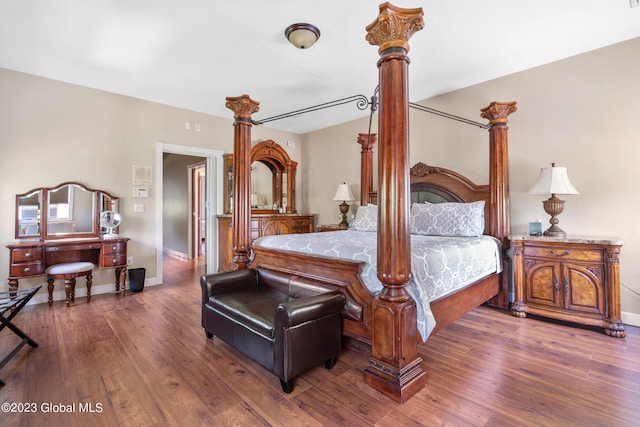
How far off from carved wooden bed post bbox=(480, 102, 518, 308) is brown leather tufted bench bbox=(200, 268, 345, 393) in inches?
84.7

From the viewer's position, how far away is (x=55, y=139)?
362cm

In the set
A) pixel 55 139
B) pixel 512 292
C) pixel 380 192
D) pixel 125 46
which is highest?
pixel 125 46

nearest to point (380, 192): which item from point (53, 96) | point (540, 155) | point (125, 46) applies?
point (540, 155)

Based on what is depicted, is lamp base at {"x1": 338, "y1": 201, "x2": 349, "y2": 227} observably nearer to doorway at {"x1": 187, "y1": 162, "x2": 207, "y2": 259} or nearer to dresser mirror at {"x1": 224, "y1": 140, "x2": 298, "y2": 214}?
dresser mirror at {"x1": 224, "y1": 140, "x2": 298, "y2": 214}

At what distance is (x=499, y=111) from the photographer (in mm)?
3178

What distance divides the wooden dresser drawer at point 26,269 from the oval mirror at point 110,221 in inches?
28.2

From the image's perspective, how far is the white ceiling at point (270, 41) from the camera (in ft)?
7.75

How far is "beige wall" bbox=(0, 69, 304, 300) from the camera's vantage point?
3393mm

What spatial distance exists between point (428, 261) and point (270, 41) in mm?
2388

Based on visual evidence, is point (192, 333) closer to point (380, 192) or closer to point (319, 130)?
point (380, 192)

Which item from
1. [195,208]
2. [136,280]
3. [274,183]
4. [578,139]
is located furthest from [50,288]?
[578,139]

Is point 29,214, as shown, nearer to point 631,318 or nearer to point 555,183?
point 555,183

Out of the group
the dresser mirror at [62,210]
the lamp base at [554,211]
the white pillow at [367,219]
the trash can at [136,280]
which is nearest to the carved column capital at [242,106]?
the white pillow at [367,219]

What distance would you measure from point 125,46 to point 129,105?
144 cm
